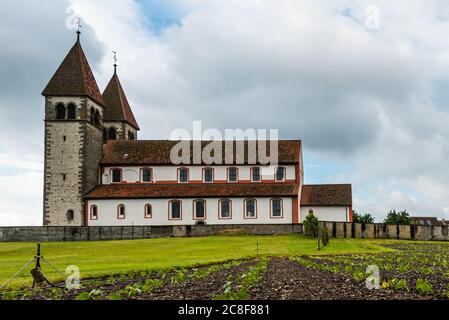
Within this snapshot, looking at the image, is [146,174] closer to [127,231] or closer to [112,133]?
[112,133]

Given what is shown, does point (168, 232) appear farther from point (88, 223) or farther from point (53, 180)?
point (53, 180)

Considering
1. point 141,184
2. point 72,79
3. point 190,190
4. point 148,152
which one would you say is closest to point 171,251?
point 190,190

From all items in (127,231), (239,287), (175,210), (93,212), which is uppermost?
(175,210)

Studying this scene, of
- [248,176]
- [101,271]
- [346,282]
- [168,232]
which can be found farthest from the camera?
[248,176]

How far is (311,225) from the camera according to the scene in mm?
56406

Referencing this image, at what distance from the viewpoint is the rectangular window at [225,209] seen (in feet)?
218

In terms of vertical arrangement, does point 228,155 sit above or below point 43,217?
above

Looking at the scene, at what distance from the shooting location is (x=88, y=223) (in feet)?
217

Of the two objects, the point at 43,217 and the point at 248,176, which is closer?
the point at 43,217

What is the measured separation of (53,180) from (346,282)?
52931 mm

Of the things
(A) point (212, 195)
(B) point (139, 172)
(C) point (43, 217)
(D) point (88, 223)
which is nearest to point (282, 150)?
(A) point (212, 195)

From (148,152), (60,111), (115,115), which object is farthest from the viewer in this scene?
(115,115)

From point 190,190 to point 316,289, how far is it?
52147 millimetres
